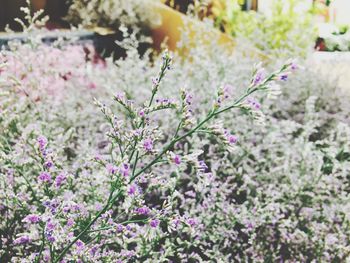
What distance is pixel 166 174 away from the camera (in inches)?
106

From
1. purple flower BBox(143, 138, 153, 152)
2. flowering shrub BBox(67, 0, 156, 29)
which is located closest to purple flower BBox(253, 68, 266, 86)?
purple flower BBox(143, 138, 153, 152)

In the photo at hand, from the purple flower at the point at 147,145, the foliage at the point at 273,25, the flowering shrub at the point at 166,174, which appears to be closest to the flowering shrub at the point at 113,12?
the foliage at the point at 273,25

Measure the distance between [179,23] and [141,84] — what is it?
2708 millimetres

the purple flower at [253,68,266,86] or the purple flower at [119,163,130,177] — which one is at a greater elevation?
the purple flower at [253,68,266,86]

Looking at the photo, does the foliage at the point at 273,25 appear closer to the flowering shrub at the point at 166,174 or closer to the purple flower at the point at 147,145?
the flowering shrub at the point at 166,174

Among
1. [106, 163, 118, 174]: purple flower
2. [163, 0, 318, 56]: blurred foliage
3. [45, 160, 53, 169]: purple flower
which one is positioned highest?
[163, 0, 318, 56]: blurred foliage

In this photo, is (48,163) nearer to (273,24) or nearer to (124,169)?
(124,169)

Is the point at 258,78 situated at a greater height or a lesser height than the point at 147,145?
→ greater

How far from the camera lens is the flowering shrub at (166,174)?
1474mm

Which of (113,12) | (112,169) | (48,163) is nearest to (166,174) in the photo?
(48,163)

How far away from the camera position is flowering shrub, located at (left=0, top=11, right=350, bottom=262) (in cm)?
147

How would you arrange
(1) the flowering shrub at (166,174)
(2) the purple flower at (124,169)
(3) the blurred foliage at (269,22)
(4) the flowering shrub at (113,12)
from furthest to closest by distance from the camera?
1. (4) the flowering shrub at (113,12)
2. (3) the blurred foliage at (269,22)
3. (1) the flowering shrub at (166,174)
4. (2) the purple flower at (124,169)

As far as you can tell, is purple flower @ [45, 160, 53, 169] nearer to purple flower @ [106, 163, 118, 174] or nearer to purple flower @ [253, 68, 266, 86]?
purple flower @ [106, 163, 118, 174]

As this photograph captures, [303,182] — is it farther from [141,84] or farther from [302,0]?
[302,0]
